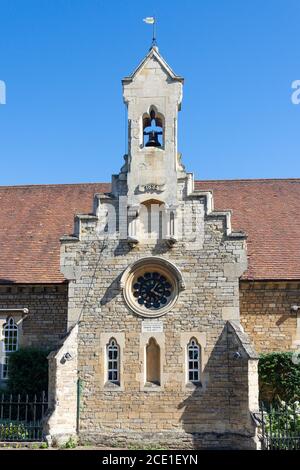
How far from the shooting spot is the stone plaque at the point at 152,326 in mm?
22609

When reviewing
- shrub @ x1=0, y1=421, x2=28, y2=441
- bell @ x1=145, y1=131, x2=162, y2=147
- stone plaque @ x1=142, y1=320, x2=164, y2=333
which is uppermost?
bell @ x1=145, y1=131, x2=162, y2=147

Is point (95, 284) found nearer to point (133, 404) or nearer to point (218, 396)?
point (133, 404)

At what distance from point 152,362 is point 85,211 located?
9.36 m

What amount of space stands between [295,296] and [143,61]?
10632 mm

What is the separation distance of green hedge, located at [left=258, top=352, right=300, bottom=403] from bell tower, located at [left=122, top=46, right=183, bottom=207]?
6.82 metres

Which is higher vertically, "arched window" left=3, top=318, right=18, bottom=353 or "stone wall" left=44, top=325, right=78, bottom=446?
"arched window" left=3, top=318, right=18, bottom=353

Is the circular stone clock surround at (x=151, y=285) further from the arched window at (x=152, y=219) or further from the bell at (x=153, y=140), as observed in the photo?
the bell at (x=153, y=140)

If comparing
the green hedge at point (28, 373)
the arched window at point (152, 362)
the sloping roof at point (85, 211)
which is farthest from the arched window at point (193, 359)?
the green hedge at point (28, 373)

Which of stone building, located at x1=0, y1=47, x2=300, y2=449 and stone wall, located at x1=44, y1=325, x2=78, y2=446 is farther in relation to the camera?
stone building, located at x1=0, y1=47, x2=300, y2=449

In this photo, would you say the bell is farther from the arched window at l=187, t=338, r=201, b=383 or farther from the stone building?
the arched window at l=187, t=338, r=201, b=383

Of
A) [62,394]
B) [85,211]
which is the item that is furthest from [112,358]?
[85,211]

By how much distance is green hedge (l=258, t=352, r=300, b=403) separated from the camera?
2334 centimetres

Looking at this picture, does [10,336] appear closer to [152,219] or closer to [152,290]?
[152,290]

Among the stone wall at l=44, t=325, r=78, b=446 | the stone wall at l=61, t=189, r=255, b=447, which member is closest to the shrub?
the stone wall at l=44, t=325, r=78, b=446
